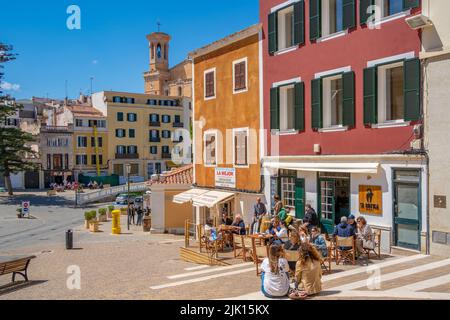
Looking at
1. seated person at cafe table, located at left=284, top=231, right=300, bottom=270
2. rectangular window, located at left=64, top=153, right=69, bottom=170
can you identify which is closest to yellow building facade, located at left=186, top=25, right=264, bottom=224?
seated person at cafe table, located at left=284, top=231, right=300, bottom=270

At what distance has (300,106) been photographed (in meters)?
18.9

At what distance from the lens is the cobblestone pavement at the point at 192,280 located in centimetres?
1041

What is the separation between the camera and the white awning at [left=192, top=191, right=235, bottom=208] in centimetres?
2256

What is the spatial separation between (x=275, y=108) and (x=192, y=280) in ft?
30.7

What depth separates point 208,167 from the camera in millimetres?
25922

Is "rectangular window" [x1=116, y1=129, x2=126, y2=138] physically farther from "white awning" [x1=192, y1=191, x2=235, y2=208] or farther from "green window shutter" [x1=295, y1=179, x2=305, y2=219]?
"green window shutter" [x1=295, y1=179, x2=305, y2=219]

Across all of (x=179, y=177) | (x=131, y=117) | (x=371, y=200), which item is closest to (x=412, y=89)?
(x=371, y=200)

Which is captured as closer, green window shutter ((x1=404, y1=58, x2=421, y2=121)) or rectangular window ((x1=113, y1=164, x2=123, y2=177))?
green window shutter ((x1=404, y1=58, x2=421, y2=121))

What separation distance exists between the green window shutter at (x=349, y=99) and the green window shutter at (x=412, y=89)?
2.26 meters

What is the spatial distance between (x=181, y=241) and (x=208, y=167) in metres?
4.13

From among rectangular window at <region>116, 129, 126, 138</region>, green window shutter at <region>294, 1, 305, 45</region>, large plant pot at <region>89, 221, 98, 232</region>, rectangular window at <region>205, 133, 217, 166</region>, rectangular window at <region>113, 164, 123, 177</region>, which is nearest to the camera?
green window shutter at <region>294, 1, 305, 45</region>

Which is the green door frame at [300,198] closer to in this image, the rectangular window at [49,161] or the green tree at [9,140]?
the green tree at [9,140]

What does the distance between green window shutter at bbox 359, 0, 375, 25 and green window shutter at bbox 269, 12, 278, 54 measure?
15.9 ft

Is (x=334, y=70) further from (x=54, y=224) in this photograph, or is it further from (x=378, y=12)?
(x=54, y=224)
